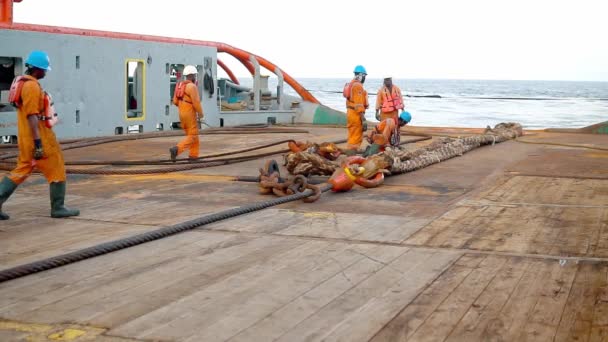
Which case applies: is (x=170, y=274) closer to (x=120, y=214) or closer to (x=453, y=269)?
(x=453, y=269)

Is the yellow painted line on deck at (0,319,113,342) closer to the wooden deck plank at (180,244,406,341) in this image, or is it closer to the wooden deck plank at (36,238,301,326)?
the wooden deck plank at (36,238,301,326)

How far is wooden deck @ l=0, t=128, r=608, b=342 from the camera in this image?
174 inches

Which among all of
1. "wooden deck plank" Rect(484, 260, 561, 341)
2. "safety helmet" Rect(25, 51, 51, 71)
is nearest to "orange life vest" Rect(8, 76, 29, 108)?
"safety helmet" Rect(25, 51, 51, 71)

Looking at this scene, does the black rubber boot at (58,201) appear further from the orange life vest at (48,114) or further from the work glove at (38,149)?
the orange life vest at (48,114)

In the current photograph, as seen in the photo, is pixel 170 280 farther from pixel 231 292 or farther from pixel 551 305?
pixel 551 305

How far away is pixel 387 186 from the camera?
10320 mm

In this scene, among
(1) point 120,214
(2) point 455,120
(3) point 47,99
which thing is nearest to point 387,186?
(1) point 120,214

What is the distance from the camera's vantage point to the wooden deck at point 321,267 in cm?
443

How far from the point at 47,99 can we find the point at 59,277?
2.54 metres

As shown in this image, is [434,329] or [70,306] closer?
[434,329]

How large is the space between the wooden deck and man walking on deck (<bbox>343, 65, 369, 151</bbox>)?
15.6 feet

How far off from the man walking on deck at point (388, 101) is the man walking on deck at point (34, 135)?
7.84 metres

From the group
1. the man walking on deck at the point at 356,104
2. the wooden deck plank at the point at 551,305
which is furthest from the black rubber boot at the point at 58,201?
the man walking on deck at the point at 356,104

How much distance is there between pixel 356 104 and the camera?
14.9 metres
